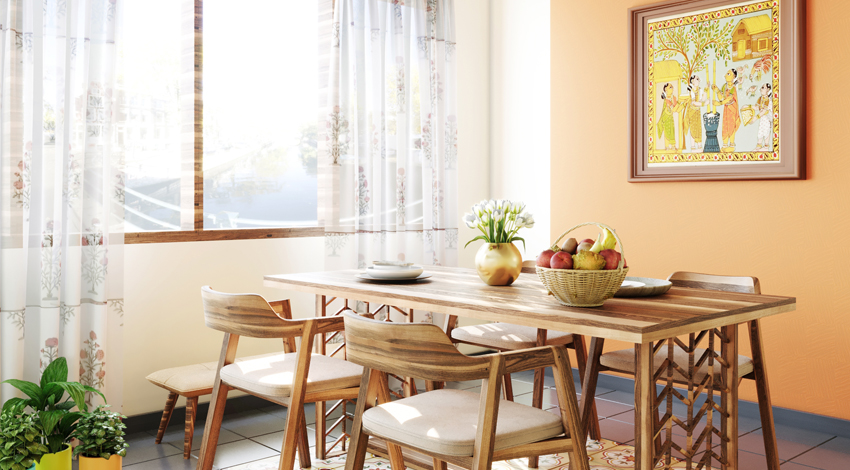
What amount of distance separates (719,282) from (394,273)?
1243mm

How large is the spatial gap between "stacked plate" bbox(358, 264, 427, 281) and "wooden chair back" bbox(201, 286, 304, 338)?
48 centimetres

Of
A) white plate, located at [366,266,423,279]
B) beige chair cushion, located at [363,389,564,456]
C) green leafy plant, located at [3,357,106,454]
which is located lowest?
green leafy plant, located at [3,357,106,454]

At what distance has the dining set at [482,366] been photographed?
1.88 m

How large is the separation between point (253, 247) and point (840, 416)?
2.91 meters

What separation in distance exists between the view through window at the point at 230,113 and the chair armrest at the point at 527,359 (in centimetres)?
223

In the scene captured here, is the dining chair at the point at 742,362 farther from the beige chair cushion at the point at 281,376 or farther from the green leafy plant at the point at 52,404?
the green leafy plant at the point at 52,404

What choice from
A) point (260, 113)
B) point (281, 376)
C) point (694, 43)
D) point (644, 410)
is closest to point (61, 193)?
point (260, 113)

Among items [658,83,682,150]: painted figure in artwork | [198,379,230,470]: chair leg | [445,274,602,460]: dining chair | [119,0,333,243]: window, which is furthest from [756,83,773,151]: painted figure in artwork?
[198,379,230,470]: chair leg

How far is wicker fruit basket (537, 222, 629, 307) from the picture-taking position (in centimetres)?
216

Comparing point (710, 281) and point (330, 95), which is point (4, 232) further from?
point (710, 281)

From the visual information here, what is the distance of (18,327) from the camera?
9.74ft

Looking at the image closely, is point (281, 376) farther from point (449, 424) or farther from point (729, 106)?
point (729, 106)

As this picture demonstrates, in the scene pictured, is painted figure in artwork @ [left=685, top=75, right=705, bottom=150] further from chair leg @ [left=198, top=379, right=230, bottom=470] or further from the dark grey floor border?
chair leg @ [left=198, top=379, right=230, bottom=470]

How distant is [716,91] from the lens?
366 cm
